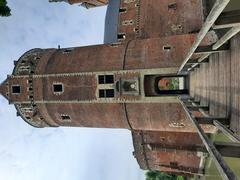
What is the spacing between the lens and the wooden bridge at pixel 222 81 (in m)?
4.77

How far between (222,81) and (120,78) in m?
8.79

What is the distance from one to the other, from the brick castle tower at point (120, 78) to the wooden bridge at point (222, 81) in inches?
240

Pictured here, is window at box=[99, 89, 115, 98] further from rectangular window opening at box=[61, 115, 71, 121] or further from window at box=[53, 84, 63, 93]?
rectangular window opening at box=[61, 115, 71, 121]

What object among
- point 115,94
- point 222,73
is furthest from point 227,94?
point 115,94

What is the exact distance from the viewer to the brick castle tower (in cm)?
1566

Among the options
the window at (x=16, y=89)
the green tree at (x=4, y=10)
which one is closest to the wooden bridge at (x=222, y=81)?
the green tree at (x=4, y=10)

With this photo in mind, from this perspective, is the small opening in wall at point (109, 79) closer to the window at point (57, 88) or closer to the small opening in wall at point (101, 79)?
the small opening in wall at point (101, 79)

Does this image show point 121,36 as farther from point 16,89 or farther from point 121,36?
point 16,89

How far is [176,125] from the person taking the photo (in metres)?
15.7

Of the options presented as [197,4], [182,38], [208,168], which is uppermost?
[197,4]

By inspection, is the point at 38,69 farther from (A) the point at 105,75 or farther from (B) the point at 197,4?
(B) the point at 197,4

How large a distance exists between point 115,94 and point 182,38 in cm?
326

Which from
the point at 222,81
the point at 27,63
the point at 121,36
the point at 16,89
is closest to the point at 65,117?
the point at 16,89

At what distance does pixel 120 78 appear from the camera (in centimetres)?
1588
